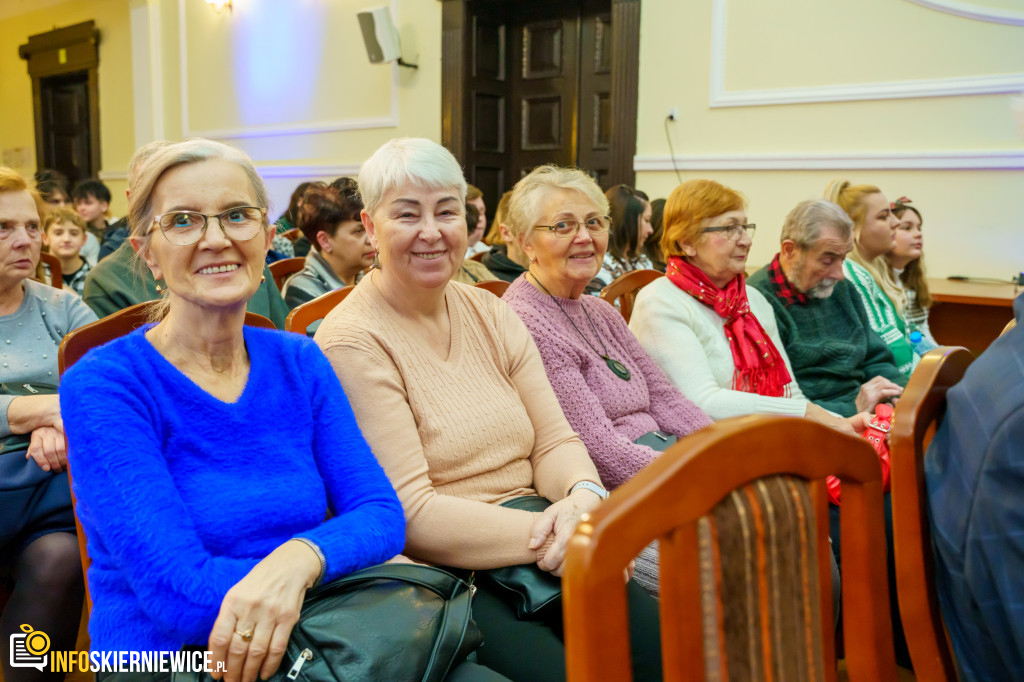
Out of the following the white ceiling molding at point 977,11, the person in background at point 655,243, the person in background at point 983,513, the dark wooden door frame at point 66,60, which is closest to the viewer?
the person in background at point 983,513

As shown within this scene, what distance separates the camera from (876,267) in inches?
128

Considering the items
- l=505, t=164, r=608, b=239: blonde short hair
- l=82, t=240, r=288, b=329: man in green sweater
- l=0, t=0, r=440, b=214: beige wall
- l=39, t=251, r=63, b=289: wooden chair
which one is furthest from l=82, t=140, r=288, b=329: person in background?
l=0, t=0, r=440, b=214: beige wall

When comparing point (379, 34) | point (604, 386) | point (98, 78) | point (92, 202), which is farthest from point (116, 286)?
point (98, 78)

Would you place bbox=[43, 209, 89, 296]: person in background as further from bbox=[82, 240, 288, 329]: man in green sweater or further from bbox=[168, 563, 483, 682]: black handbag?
bbox=[168, 563, 483, 682]: black handbag

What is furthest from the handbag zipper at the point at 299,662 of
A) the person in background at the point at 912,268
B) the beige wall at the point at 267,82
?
the beige wall at the point at 267,82

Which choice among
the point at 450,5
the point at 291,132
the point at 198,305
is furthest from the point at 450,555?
the point at 291,132

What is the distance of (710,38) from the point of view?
4918 millimetres

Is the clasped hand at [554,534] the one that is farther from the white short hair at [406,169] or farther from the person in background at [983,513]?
the white short hair at [406,169]

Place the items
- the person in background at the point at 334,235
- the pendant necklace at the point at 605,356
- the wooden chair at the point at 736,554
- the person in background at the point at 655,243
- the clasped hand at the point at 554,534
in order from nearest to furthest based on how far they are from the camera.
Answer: the wooden chair at the point at 736,554, the clasped hand at the point at 554,534, the pendant necklace at the point at 605,356, the person in background at the point at 334,235, the person in background at the point at 655,243

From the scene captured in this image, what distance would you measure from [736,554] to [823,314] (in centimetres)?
227

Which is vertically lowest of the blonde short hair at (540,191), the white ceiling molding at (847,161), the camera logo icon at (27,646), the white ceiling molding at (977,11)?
the camera logo icon at (27,646)

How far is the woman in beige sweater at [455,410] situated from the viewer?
50.2 inches

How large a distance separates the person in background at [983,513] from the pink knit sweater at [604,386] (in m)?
0.77

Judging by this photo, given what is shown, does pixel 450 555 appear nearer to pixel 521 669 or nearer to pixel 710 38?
pixel 521 669
